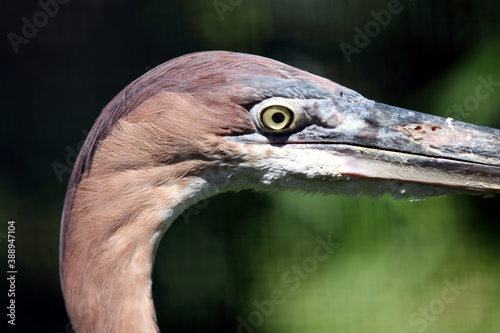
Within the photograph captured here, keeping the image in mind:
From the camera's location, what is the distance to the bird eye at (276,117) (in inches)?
58.4

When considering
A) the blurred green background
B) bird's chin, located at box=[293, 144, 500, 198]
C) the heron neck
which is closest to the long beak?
bird's chin, located at box=[293, 144, 500, 198]

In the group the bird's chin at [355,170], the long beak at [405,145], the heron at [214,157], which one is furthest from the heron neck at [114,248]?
the long beak at [405,145]

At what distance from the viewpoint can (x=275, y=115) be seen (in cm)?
149

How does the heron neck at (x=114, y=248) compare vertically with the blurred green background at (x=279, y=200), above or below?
below

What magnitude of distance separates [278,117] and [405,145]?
1.22ft

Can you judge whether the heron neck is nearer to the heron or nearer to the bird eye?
the heron

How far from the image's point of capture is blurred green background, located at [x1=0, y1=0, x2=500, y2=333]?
10.6 ft

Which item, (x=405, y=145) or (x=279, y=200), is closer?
(x=405, y=145)

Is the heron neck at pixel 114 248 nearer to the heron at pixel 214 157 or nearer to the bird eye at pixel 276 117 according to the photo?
the heron at pixel 214 157

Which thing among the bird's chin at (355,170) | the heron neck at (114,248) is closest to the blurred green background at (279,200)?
the bird's chin at (355,170)

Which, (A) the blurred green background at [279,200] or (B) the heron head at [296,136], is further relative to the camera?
(A) the blurred green background at [279,200]

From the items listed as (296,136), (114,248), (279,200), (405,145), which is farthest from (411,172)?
(279,200)

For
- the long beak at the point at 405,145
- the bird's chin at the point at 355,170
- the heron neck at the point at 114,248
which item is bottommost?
the heron neck at the point at 114,248

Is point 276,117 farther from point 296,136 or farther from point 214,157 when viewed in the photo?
point 214,157
